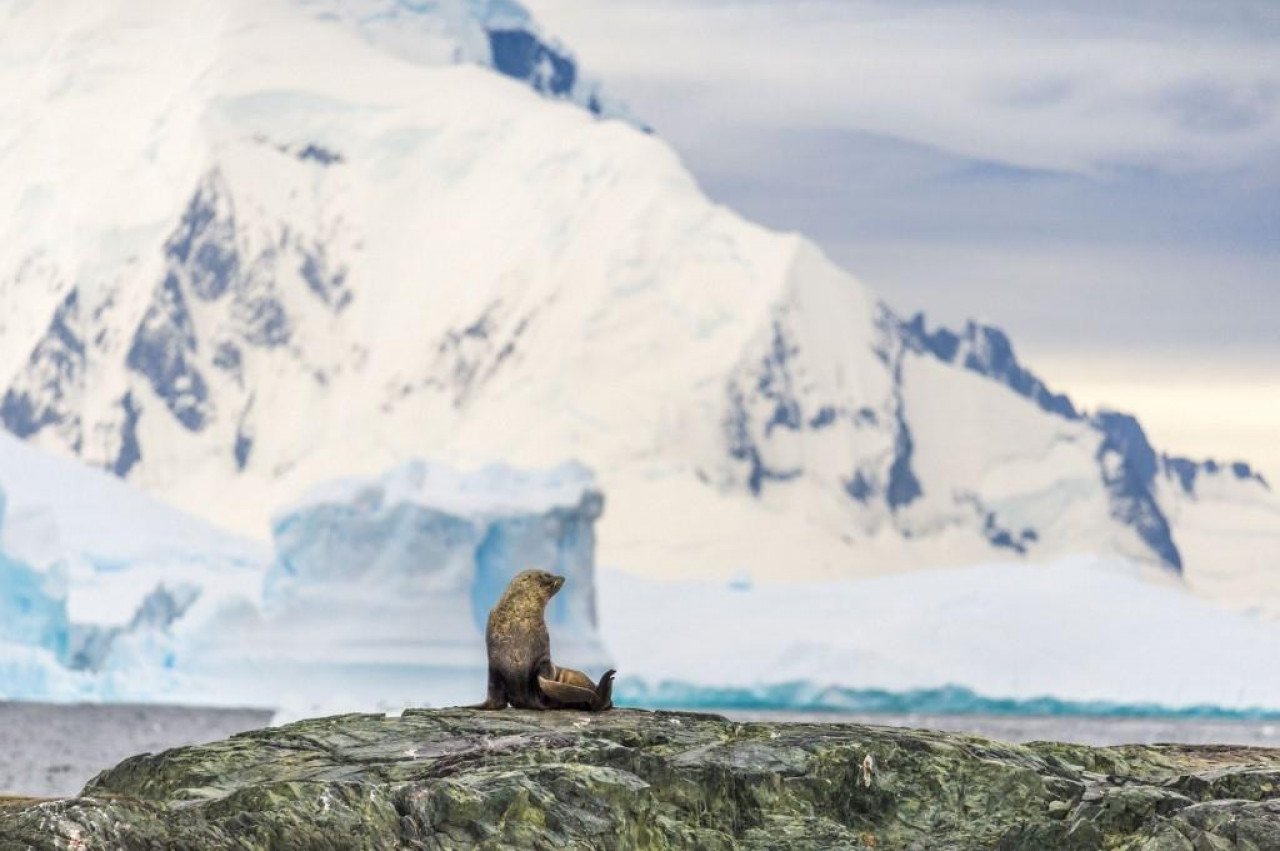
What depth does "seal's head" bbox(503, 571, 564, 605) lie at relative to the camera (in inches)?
671

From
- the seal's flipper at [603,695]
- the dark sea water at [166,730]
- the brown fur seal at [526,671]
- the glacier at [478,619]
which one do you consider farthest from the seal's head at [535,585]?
the glacier at [478,619]

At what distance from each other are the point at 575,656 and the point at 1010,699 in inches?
1389

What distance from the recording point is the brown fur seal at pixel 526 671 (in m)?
16.5

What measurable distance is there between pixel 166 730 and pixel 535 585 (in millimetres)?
73007

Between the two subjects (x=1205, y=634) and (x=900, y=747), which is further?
(x=1205, y=634)

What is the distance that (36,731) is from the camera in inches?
3292

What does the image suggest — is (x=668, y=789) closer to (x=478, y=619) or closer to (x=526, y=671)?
(x=526, y=671)

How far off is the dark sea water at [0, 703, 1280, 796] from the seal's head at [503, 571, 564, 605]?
124 ft

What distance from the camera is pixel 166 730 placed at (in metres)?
87.8

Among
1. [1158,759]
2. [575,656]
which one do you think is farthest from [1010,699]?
[1158,759]

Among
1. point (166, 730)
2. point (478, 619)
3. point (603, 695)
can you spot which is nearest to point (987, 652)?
point (478, 619)

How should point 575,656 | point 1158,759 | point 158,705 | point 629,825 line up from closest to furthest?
point 629,825 < point 1158,759 < point 575,656 < point 158,705

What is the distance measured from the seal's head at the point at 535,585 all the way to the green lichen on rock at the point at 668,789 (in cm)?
115

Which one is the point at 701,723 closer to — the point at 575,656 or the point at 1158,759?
the point at 1158,759
